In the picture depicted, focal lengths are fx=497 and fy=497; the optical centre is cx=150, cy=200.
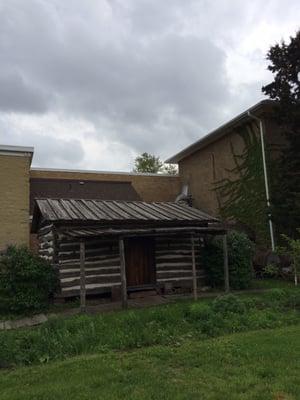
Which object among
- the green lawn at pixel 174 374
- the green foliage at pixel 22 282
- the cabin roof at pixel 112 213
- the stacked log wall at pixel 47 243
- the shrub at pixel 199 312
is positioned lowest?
the green lawn at pixel 174 374

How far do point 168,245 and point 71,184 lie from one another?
17128mm

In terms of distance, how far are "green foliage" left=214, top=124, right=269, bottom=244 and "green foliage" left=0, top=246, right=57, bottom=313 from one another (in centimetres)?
1272

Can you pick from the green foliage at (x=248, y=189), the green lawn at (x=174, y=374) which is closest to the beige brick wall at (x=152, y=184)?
the green foliage at (x=248, y=189)

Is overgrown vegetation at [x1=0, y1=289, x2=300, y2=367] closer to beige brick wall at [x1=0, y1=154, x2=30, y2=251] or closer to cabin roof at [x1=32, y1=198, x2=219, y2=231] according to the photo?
cabin roof at [x1=32, y1=198, x2=219, y2=231]

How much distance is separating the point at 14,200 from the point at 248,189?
12518mm

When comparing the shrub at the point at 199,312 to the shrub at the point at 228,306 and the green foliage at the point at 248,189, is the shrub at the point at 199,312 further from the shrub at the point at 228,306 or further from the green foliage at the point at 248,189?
the green foliage at the point at 248,189

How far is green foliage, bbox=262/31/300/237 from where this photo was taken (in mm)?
20688

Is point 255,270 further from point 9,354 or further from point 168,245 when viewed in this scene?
point 9,354

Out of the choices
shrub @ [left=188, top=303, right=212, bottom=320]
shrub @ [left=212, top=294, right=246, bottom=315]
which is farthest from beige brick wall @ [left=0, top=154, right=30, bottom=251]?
shrub @ [left=188, top=303, right=212, bottom=320]

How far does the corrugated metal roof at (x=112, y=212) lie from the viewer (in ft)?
53.6

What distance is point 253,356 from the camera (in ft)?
26.4

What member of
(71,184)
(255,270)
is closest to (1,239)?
(71,184)

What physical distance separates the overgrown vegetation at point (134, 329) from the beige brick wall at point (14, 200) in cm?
1543

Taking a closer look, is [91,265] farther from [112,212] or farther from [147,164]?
[147,164]
